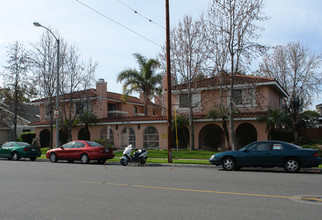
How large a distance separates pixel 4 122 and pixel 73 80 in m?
13.2

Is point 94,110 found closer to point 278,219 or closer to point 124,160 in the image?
point 124,160

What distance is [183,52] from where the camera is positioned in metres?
25.4

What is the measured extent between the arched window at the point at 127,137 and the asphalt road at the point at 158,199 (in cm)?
1854

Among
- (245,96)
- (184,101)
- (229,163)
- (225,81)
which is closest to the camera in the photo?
(229,163)

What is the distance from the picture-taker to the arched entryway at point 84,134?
32.2 metres

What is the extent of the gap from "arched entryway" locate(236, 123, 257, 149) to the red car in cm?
1155

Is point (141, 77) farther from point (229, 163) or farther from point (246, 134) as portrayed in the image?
point (229, 163)

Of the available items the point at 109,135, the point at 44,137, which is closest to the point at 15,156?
the point at 109,135

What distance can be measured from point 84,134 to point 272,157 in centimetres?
2220

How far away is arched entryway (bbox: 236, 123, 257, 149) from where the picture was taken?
84.0 ft

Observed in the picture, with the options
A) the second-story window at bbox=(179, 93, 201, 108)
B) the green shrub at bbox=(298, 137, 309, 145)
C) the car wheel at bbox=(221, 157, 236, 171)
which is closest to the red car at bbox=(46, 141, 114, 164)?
the car wheel at bbox=(221, 157, 236, 171)

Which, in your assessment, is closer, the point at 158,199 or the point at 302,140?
the point at 158,199

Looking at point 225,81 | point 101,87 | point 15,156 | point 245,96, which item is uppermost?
point 101,87

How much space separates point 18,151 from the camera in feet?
72.3
